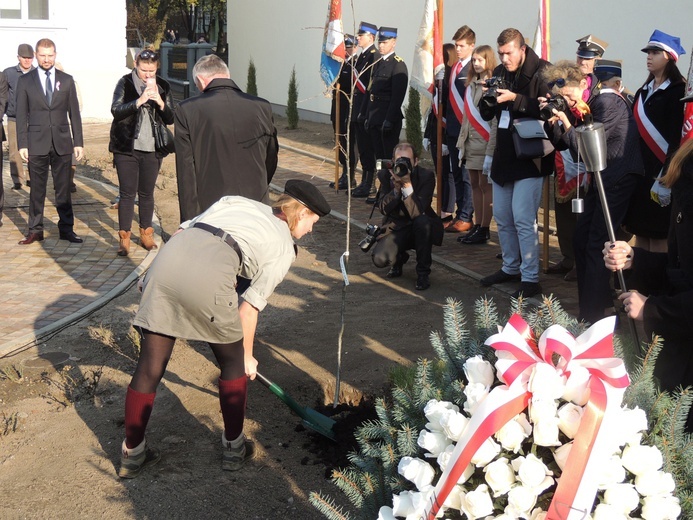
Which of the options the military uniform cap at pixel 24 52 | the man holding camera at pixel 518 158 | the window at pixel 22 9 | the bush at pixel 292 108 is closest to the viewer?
the man holding camera at pixel 518 158

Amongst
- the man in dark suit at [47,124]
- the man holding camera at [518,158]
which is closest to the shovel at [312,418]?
the man holding camera at [518,158]

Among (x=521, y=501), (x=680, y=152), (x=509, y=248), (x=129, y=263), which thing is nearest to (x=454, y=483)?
(x=521, y=501)

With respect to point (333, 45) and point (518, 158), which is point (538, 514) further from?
point (333, 45)

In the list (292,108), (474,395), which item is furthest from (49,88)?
(292,108)

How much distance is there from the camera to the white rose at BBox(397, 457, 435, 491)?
281cm

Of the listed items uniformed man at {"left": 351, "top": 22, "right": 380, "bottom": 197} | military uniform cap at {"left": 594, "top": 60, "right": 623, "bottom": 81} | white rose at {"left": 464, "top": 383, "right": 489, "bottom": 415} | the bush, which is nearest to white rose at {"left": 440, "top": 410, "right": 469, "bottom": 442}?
white rose at {"left": 464, "top": 383, "right": 489, "bottom": 415}

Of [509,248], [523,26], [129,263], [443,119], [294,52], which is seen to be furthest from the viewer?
[294,52]

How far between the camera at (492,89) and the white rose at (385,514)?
5114mm

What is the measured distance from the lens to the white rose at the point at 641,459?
2637 mm

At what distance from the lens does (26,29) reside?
19047 millimetres

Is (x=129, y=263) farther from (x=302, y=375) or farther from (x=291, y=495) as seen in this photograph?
(x=291, y=495)

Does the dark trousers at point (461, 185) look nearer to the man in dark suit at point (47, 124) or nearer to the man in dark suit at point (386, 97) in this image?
the man in dark suit at point (386, 97)

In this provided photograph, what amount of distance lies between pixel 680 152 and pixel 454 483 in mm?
1879

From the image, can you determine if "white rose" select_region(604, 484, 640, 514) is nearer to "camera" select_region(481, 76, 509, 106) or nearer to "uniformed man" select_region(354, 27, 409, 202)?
"camera" select_region(481, 76, 509, 106)
